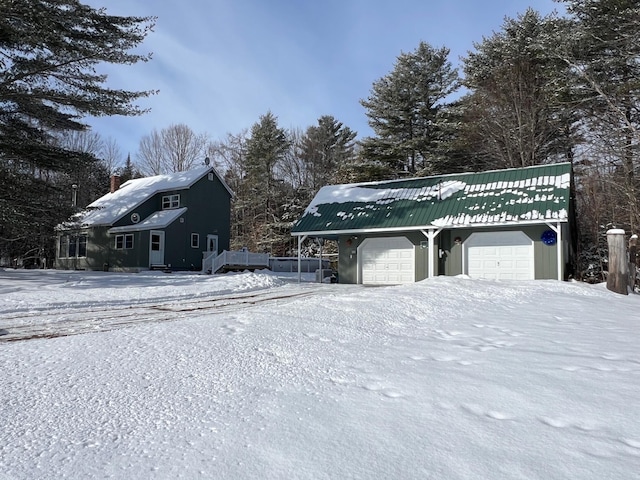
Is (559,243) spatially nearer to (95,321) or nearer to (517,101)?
(517,101)

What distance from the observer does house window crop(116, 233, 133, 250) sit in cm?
2422

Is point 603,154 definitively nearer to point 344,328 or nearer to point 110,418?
point 344,328

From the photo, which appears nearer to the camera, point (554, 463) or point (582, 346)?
point (554, 463)

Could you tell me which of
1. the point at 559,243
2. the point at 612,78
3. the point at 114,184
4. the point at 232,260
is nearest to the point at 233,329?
the point at 559,243

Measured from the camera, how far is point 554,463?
2.26m

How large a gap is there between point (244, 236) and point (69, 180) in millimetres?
13738

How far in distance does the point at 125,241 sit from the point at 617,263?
74.6 ft

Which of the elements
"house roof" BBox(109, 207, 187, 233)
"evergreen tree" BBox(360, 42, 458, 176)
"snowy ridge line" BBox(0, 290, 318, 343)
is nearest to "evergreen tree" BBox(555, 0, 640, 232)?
"evergreen tree" BBox(360, 42, 458, 176)

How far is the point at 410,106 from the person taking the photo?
28.1 meters

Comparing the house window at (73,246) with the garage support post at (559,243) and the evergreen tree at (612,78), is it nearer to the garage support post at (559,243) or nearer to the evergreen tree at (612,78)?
the garage support post at (559,243)

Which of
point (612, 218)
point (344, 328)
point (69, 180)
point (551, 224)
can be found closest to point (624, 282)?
point (551, 224)

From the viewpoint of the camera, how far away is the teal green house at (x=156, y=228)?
23859 mm

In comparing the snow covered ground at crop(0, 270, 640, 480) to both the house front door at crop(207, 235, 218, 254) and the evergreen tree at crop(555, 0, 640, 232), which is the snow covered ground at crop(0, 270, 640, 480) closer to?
the evergreen tree at crop(555, 0, 640, 232)

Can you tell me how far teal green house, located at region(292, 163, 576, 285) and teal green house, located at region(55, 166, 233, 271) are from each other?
9.81 metres
